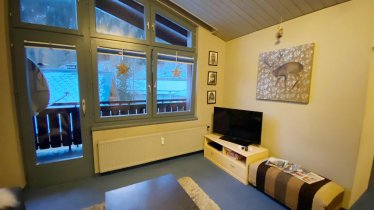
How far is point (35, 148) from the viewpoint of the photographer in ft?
6.98

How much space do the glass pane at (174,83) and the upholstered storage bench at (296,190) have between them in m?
1.74

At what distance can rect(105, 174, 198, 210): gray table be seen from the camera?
130cm

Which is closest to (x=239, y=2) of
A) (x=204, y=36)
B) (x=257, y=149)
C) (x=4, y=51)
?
(x=204, y=36)

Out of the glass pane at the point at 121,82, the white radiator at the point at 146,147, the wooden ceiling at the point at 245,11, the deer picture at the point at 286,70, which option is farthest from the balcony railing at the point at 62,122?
the deer picture at the point at 286,70

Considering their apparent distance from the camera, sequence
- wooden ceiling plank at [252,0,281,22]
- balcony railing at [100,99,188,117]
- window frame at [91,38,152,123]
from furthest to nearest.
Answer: balcony railing at [100,99,188,117]
window frame at [91,38,152,123]
wooden ceiling plank at [252,0,281,22]

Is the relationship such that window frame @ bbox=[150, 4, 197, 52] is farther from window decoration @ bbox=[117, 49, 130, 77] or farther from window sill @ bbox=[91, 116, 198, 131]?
window sill @ bbox=[91, 116, 198, 131]

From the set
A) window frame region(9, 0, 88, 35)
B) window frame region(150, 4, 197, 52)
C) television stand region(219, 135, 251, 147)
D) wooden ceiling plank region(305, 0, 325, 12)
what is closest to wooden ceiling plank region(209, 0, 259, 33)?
window frame region(150, 4, 197, 52)

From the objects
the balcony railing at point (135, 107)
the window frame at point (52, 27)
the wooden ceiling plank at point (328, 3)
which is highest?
the wooden ceiling plank at point (328, 3)

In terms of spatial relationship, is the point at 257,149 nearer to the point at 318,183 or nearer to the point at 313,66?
the point at 318,183

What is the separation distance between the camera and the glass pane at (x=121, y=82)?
97.0 inches

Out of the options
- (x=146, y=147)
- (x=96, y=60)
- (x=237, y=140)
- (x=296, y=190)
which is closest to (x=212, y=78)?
(x=237, y=140)

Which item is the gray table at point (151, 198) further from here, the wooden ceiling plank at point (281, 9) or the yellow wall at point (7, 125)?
the wooden ceiling plank at point (281, 9)

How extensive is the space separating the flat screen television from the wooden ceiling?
1375 mm

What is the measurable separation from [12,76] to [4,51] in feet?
0.92
